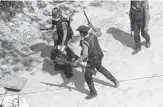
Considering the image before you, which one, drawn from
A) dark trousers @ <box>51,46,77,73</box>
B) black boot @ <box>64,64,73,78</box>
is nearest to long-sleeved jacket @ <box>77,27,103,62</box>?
dark trousers @ <box>51,46,77,73</box>

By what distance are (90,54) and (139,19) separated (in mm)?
2248

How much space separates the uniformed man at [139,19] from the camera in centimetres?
1153

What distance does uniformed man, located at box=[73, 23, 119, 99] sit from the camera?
9805 mm

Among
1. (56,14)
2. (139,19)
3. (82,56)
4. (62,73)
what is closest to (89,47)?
(82,56)

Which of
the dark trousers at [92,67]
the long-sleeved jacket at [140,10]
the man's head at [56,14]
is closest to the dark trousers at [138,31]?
the long-sleeved jacket at [140,10]

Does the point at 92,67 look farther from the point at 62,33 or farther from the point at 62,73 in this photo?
the point at 62,73

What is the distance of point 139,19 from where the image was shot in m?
11.6

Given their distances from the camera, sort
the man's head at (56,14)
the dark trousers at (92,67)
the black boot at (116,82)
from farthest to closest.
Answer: the man's head at (56,14)
the black boot at (116,82)
the dark trousers at (92,67)

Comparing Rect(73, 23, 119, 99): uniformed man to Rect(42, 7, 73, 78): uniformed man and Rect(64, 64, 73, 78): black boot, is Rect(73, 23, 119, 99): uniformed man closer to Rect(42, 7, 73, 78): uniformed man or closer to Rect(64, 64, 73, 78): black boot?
Rect(42, 7, 73, 78): uniformed man

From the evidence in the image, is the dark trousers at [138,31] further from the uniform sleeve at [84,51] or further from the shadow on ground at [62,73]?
the uniform sleeve at [84,51]

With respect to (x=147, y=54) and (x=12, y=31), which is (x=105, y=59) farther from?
(x=12, y=31)

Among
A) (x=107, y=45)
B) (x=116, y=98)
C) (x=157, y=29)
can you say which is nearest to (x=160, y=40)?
(x=157, y=29)

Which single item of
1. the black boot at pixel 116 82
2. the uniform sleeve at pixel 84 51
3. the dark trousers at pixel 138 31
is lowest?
the black boot at pixel 116 82

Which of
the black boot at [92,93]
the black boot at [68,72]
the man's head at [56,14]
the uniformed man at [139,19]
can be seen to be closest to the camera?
the black boot at [92,93]
